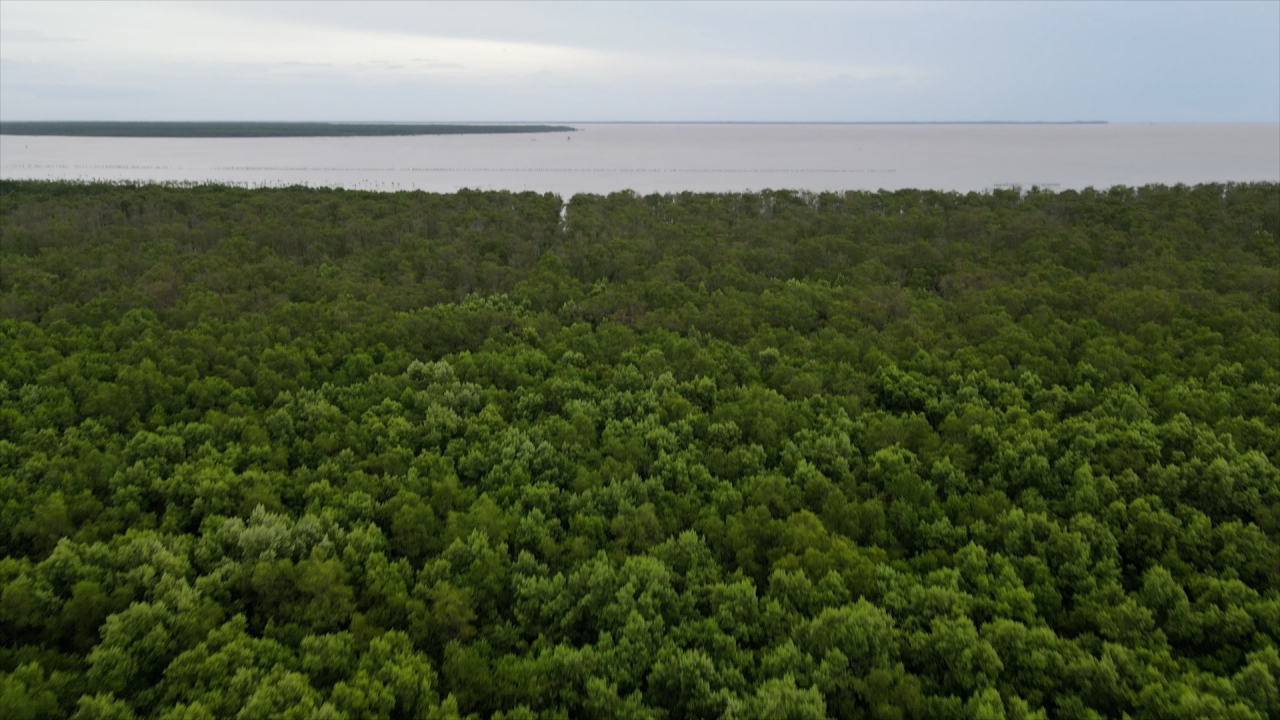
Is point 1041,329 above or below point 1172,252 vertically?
below

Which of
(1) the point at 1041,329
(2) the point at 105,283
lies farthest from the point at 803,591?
(2) the point at 105,283

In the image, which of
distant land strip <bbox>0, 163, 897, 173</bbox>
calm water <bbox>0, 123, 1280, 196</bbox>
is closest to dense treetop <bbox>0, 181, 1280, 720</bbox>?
calm water <bbox>0, 123, 1280, 196</bbox>

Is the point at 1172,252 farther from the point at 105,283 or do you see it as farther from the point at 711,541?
the point at 105,283

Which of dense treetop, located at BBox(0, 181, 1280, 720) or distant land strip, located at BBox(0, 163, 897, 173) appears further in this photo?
distant land strip, located at BBox(0, 163, 897, 173)

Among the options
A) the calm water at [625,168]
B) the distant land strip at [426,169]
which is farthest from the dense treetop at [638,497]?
the distant land strip at [426,169]

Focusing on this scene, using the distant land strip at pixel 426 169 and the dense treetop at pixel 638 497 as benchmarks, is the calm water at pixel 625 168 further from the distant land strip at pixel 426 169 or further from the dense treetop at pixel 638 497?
the dense treetop at pixel 638 497

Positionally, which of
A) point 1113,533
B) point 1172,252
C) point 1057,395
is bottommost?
point 1113,533

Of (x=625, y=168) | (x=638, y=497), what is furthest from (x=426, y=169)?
(x=638, y=497)

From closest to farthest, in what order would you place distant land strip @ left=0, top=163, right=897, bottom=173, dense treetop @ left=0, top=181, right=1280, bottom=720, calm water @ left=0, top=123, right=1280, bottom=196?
dense treetop @ left=0, top=181, right=1280, bottom=720 < calm water @ left=0, top=123, right=1280, bottom=196 < distant land strip @ left=0, top=163, right=897, bottom=173

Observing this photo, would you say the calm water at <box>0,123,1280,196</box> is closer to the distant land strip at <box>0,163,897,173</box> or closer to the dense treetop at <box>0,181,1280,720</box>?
the distant land strip at <box>0,163,897,173</box>
